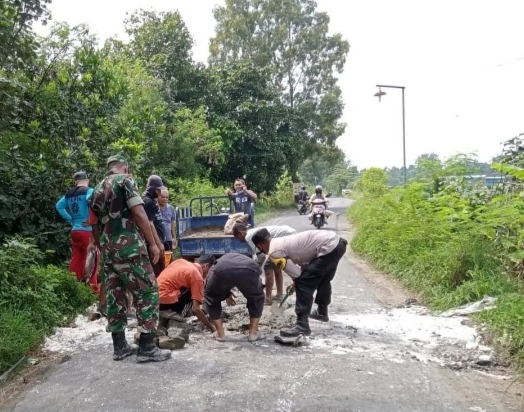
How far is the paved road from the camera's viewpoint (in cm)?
400

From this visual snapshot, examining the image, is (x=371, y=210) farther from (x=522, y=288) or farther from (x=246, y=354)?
(x=246, y=354)

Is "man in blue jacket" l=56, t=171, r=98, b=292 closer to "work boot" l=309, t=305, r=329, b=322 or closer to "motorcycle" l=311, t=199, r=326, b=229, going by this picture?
"work boot" l=309, t=305, r=329, b=322

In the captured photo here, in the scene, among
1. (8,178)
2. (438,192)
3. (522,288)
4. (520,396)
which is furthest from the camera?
(438,192)

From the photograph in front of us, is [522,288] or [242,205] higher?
[242,205]

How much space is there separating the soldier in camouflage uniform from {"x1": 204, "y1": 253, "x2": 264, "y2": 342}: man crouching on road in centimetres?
78

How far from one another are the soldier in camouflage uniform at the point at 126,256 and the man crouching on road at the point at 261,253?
139 cm

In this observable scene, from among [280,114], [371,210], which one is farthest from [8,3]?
[280,114]

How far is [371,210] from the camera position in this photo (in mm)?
16250

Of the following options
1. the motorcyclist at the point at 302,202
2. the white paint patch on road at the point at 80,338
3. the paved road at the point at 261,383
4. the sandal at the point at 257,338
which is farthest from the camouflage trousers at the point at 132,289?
the motorcyclist at the point at 302,202

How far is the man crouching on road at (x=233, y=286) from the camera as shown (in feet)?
18.3

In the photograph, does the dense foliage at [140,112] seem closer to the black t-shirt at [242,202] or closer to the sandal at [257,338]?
the black t-shirt at [242,202]

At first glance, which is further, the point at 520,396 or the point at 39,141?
the point at 39,141

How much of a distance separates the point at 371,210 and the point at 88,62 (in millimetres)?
9614

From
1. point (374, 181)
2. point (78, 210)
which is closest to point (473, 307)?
point (78, 210)
